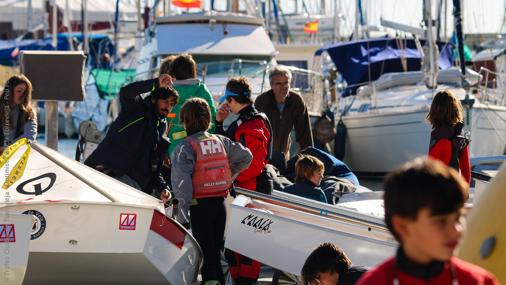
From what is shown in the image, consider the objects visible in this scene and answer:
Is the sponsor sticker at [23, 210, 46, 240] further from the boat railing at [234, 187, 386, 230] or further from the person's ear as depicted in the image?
the person's ear

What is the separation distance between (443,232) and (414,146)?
1610 cm

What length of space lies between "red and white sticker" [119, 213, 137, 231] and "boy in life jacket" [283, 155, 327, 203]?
2117 millimetres

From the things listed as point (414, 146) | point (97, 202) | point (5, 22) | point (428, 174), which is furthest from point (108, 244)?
point (5, 22)

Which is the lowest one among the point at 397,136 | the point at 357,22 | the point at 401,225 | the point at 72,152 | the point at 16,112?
the point at 72,152

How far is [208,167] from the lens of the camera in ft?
24.1

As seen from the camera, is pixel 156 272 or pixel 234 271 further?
pixel 234 271

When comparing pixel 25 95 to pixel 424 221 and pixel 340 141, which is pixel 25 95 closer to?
pixel 424 221

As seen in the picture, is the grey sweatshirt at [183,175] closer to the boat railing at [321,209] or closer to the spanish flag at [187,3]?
the boat railing at [321,209]

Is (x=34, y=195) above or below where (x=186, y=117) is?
below

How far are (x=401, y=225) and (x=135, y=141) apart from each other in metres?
5.22

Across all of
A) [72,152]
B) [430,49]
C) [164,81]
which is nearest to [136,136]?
[164,81]

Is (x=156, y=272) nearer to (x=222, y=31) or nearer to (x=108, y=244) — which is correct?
(x=108, y=244)

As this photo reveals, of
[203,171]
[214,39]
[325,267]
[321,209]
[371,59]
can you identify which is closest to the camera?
[325,267]

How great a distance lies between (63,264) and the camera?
721cm
